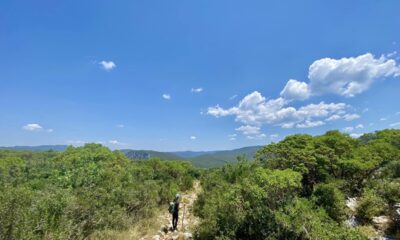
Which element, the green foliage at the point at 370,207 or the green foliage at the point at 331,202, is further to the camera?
the green foliage at the point at 370,207

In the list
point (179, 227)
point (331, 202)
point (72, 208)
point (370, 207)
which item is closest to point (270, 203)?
point (331, 202)

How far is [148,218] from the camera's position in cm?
1335

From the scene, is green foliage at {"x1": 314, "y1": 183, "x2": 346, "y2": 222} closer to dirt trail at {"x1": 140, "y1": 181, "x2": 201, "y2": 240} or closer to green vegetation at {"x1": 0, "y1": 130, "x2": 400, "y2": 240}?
green vegetation at {"x1": 0, "y1": 130, "x2": 400, "y2": 240}

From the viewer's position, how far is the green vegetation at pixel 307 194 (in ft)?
27.1

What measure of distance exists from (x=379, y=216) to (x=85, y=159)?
3115 cm

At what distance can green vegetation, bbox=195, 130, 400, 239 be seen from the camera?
27.1ft

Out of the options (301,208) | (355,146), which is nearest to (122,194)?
(301,208)

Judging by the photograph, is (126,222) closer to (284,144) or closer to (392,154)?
(284,144)

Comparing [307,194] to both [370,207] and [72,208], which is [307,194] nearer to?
[370,207]

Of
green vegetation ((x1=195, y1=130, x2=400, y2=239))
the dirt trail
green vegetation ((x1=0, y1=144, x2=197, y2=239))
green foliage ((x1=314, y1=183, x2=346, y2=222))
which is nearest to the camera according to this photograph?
green vegetation ((x1=0, y1=144, x2=197, y2=239))

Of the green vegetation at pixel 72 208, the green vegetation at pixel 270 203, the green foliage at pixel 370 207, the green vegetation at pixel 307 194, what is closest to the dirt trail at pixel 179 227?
the green vegetation at pixel 270 203

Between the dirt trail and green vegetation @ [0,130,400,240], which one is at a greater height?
green vegetation @ [0,130,400,240]

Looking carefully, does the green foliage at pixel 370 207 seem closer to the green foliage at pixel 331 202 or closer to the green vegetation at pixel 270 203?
the green vegetation at pixel 270 203

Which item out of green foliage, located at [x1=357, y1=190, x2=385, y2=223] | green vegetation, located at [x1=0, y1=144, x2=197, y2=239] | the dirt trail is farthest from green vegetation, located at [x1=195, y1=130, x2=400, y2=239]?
green vegetation, located at [x1=0, y1=144, x2=197, y2=239]
